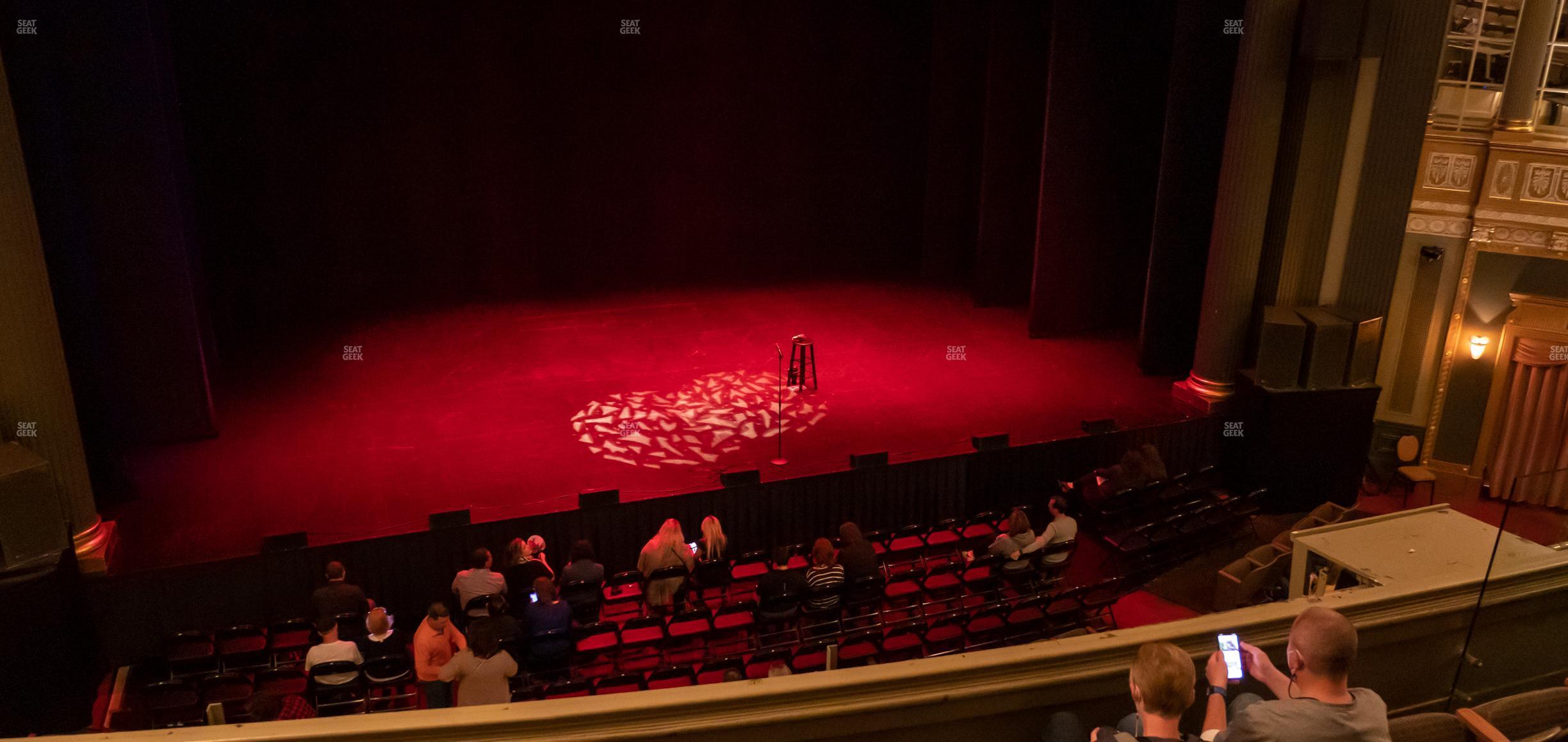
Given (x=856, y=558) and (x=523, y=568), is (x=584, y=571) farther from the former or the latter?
(x=856, y=558)

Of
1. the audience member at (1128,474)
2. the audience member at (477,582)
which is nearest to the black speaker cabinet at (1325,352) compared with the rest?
the audience member at (1128,474)

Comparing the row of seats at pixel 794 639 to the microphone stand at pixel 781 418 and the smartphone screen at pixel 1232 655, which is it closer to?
the microphone stand at pixel 781 418

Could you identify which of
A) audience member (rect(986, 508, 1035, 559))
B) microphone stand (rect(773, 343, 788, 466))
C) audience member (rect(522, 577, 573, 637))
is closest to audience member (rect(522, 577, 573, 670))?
audience member (rect(522, 577, 573, 637))

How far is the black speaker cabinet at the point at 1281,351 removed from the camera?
11.8 meters

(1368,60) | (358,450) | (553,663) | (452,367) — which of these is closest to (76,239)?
(358,450)

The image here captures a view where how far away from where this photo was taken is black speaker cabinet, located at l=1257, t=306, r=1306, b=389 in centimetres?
1177

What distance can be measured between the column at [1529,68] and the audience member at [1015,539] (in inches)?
288

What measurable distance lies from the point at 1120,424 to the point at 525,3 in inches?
396

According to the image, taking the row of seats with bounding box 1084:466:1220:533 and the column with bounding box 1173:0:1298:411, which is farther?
the column with bounding box 1173:0:1298:411

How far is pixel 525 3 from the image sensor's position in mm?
15875

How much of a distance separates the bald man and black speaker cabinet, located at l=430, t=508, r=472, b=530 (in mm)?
7246

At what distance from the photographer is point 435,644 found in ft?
23.4

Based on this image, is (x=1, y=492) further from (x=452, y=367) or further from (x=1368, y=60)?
(x=1368, y=60)

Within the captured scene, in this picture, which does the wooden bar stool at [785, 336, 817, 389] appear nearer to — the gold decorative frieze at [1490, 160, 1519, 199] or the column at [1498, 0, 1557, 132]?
the gold decorative frieze at [1490, 160, 1519, 199]
